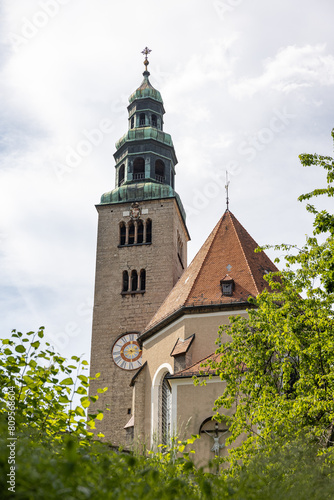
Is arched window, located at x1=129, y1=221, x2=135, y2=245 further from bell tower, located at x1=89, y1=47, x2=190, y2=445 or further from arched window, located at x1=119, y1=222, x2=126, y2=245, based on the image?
arched window, located at x1=119, y1=222, x2=126, y2=245

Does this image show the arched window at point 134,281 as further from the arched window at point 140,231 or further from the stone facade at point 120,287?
the arched window at point 140,231

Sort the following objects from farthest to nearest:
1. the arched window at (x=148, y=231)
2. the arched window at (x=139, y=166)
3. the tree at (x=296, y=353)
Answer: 1. the arched window at (x=139, y=166)
2. the arched window at (x=148, y=231)
3. the tree at (x=296, y=353)

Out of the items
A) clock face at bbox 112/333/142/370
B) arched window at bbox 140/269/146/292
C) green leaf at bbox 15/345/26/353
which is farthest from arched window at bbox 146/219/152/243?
green leaf at bbox 15/345/26/353

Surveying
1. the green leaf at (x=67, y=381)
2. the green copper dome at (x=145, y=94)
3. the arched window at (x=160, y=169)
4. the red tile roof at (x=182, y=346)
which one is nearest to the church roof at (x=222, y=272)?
the red tile roof at (x=182, y=346)

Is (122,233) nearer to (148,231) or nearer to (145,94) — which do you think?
(148,231)

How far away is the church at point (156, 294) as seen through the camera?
1897cm

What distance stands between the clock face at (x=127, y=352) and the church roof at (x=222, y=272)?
19.2 ft

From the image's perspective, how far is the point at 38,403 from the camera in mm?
8391

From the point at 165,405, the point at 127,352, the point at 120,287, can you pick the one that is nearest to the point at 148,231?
the point at 120,287

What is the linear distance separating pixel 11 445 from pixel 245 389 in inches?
351

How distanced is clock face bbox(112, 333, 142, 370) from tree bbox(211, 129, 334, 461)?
1543 centimetres

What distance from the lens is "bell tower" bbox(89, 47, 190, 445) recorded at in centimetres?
2803

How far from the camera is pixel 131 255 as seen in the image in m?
30.8

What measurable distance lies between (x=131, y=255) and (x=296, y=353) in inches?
766
